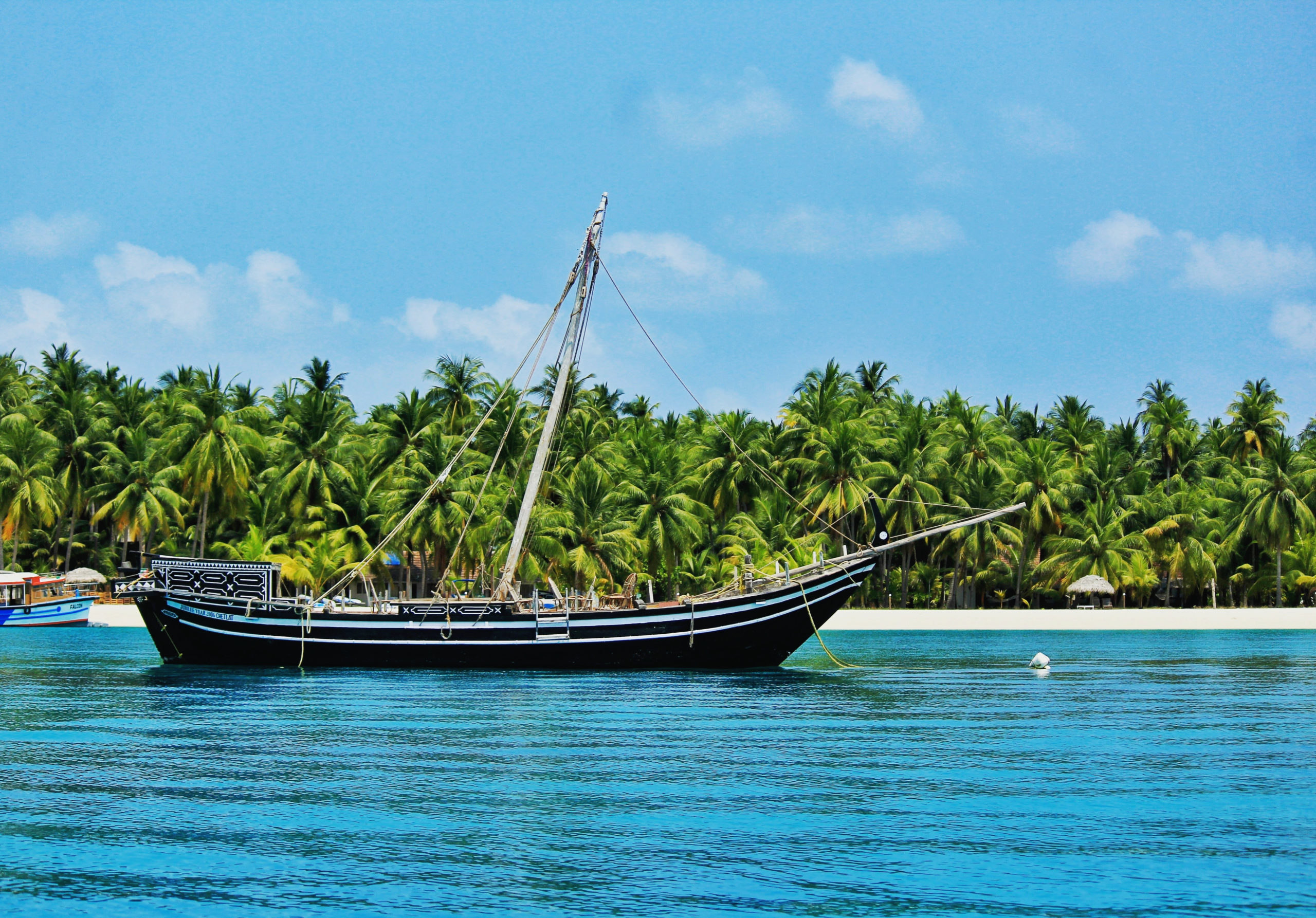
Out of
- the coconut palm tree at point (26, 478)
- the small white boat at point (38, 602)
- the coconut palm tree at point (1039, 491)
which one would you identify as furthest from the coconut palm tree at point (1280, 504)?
the coconut palm tree at point (26, 478)

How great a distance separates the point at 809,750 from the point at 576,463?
4963 cm

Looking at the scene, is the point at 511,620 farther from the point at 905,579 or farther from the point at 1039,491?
the point at 1039,491

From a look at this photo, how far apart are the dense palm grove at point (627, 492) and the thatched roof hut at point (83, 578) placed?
3.47m

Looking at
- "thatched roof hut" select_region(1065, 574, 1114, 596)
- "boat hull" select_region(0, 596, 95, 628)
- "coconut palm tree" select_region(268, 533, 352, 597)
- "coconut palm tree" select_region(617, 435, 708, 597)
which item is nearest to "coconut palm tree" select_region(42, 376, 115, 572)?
"boat hull" select_region(0, 596, 95, 628)

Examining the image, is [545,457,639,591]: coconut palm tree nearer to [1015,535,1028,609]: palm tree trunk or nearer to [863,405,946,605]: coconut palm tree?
[863,405,946,605]: coconut palm tree

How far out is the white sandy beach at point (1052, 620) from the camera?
225 feet

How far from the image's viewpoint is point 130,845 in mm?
14766

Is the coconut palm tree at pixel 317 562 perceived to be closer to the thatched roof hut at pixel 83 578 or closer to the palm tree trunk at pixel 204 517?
the palm tree trunk at pixel 204 517

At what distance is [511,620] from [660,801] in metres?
18.6

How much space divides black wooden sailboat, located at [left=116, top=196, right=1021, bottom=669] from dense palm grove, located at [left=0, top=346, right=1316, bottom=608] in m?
24.7

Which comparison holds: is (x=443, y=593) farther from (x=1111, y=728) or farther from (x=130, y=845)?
(x=130, y=845)

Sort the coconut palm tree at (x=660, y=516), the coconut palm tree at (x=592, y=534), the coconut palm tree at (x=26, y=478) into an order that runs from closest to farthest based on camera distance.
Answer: the coconut palm tree at (x=592, y=534) → the coconut palm tree at (x=660, y=516) → the coconut palm tree at (x=26, y=478)

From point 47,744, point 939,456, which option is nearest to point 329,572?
point 939,456

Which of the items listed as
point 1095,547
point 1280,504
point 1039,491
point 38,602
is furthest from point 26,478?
point 1280,504
